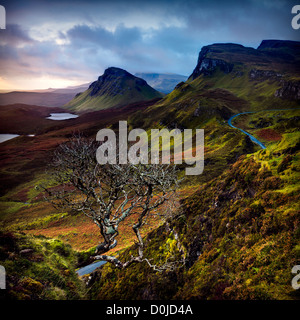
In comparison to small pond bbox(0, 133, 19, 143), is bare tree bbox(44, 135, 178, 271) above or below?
below

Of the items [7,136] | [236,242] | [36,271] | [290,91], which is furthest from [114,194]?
[7,136]

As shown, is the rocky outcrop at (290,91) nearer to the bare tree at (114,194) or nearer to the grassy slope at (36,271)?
the bare tree at (114,194)

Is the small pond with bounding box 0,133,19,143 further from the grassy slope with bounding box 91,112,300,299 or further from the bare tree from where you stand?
the grassy slope with bounding box 91,112,300,299

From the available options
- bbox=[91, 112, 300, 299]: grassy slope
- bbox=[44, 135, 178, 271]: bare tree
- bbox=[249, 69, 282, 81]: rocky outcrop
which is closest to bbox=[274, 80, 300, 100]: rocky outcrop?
bbox=[249, 69, 282, 81]: rocky outcrop

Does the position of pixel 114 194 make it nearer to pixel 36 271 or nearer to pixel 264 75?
pixel 36 271

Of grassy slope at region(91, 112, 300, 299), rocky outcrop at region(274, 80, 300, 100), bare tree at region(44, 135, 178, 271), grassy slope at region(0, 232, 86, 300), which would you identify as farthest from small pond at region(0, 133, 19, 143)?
rocky outcrop at region(274, 80, 300, 100)

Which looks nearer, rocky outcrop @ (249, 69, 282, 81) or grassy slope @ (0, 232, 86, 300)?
grassy slope @ (0, 232, 86, 300)

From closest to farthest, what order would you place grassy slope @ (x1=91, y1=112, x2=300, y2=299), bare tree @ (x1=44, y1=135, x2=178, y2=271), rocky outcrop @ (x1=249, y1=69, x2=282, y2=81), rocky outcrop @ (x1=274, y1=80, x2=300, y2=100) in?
grassy slope @ (x1=91, y1=112, x2=300, y2=299) < bare tree @ (x1=44, y1=135, x2=178, y2=271) < rocky outcrop @ (x1=274, y1=80, x2=300, y2=100) < rocky outcrop @ (x1=249, y1=69, x2=282, y2=81)

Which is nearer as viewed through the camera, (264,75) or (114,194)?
(114,194)

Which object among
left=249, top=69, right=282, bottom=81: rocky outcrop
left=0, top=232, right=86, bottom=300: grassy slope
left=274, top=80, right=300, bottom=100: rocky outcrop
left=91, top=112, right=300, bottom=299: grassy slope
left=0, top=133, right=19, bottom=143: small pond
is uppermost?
left=249, top=69, right=282, bottom=81: rocky outcrop

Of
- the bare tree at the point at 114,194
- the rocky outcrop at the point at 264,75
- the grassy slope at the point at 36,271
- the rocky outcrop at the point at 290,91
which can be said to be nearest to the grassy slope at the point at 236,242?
the bare tree at the point at 114,194

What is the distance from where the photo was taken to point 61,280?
11.3 m

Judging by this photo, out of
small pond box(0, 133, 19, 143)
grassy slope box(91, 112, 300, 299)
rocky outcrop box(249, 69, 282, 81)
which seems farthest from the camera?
rocky outcrop box(249, 69, 282, 81)
